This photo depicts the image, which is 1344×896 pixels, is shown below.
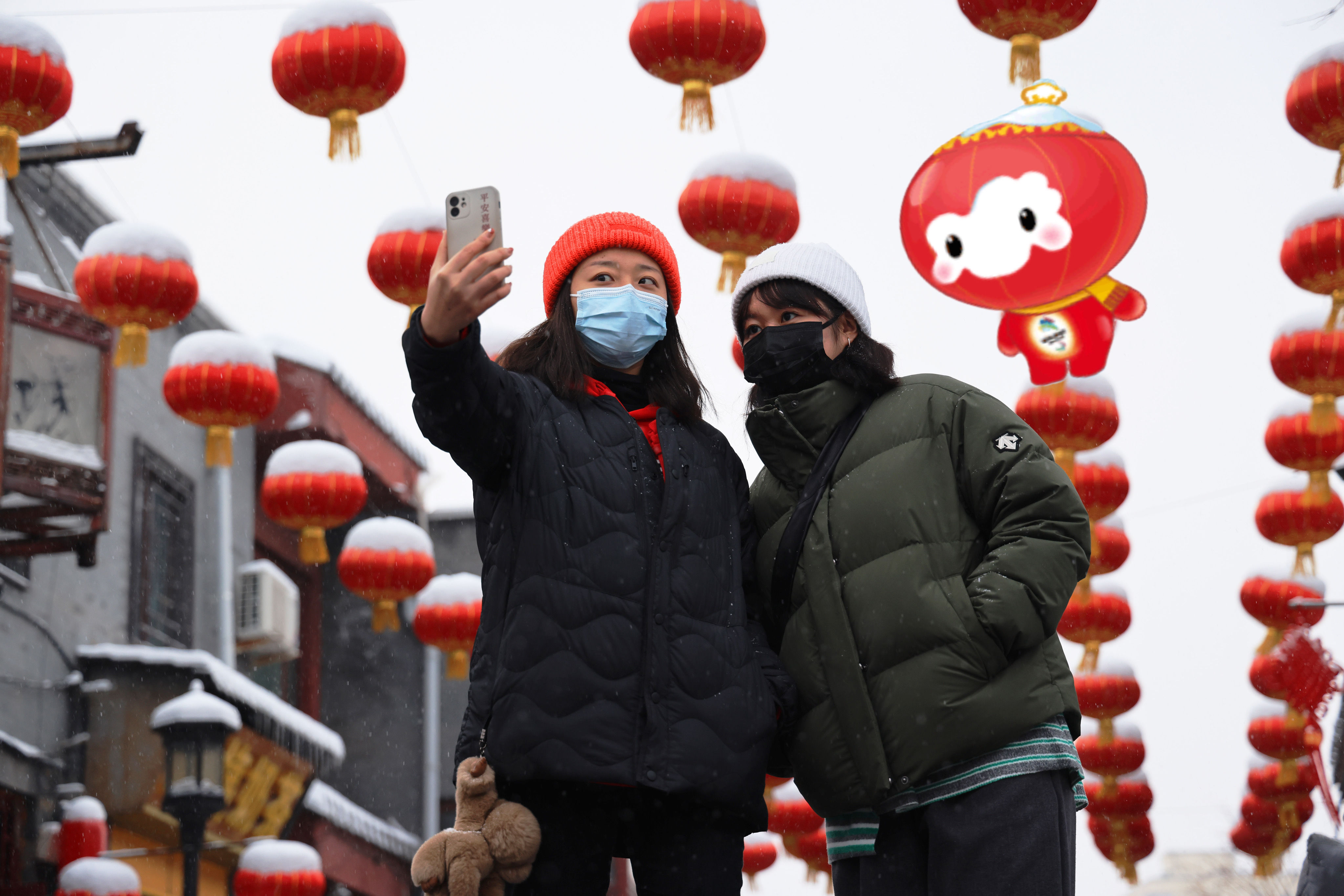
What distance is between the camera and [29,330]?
9.94m

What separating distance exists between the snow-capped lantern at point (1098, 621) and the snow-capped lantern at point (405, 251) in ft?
23.3

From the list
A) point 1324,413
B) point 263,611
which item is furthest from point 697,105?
point 263,611

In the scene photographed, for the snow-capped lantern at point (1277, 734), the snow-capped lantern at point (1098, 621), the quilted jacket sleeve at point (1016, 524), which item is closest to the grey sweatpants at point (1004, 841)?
the quilted jacket sleeve at point (1016, 524)

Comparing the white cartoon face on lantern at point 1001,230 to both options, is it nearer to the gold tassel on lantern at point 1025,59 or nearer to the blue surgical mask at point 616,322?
the gold tassel on lantern at point 1025,59

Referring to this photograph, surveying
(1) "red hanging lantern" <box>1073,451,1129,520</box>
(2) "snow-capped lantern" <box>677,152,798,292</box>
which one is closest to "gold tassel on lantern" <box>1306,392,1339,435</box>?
(1) "red hanging lantern" <box>1073,451,1129,520</box>

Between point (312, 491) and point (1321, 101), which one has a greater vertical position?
point (1321, 101)

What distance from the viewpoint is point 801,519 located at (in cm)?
355

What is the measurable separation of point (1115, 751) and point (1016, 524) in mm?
13886

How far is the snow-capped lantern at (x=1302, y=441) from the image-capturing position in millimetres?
11453

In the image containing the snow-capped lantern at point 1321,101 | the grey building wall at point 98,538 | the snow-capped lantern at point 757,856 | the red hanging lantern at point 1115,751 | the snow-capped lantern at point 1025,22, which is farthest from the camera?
the red hanging lantern at point 1115,751

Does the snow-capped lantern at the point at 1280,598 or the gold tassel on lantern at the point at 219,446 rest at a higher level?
the gold tassel on lantern at the point at 219,446

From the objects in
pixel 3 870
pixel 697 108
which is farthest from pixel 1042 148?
pixel 3 870

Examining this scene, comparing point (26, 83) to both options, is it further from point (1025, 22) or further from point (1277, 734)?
point (1277, 734)

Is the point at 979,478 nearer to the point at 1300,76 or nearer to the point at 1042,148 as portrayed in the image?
the point at 1042,148
